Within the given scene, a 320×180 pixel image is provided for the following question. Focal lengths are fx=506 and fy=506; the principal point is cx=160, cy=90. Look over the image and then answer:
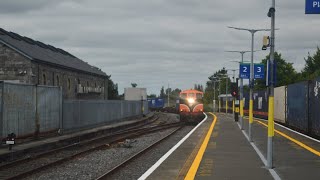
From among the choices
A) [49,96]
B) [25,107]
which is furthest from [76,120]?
[25,107]

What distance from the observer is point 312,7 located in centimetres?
1183

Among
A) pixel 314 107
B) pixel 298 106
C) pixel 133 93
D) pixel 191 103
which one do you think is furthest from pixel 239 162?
pixel 133 93

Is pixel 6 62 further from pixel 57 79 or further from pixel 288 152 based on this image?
pixel 288 152

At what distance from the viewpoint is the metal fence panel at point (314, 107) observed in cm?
2214

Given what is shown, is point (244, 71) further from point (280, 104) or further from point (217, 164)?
point (217, 164)

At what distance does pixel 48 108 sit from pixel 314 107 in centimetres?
1299

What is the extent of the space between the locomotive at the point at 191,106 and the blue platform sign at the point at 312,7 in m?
32.1

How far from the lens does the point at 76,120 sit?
3097 cm

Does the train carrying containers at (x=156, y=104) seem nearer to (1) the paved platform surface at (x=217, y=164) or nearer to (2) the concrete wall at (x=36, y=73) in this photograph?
(2) the concrete wall at (x=36, y=73)

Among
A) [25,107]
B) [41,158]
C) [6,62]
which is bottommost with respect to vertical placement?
[41,158]

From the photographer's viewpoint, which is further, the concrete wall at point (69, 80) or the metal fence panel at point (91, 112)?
the concrete wall at point (69, 80)

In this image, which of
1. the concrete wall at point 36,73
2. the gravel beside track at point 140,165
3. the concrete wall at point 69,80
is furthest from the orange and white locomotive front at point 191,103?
the gravel beside track at point 140,165

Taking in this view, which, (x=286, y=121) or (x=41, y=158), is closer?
(x=41, y=158)

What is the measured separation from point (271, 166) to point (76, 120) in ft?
63.1
